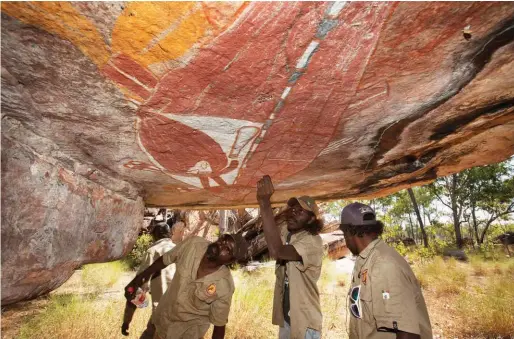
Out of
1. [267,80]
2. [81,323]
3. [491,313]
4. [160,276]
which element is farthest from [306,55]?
[491,313]

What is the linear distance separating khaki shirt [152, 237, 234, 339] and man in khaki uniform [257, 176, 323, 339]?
1.68 feet

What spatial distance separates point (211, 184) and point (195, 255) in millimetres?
677

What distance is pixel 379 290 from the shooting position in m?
1.69

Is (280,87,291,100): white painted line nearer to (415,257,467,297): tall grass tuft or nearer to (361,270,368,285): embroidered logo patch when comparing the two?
(361,270,368,285): embroidered logo patch

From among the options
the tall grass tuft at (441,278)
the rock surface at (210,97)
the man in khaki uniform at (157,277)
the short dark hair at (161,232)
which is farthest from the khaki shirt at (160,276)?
the tall grass tuft at (441,278)

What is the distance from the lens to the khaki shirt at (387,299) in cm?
158

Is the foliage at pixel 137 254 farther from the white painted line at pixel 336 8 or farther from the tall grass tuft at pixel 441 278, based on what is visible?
the white painted line at pixel 336 8

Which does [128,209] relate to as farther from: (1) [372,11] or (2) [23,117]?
(1) [372,11]

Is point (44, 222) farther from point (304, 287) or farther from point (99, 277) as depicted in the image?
point (99, 277)

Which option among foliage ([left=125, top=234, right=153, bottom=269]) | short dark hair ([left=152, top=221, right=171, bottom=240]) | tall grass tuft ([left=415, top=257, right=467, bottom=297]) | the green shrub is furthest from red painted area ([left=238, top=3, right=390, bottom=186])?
foliage ([left=125, top=234, right=153, bottom=269])

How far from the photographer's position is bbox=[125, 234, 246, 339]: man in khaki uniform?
2469 millimetres

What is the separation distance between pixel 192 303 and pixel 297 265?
38.8 inches

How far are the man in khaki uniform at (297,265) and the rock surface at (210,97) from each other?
1.28 feet

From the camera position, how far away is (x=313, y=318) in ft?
7.64
